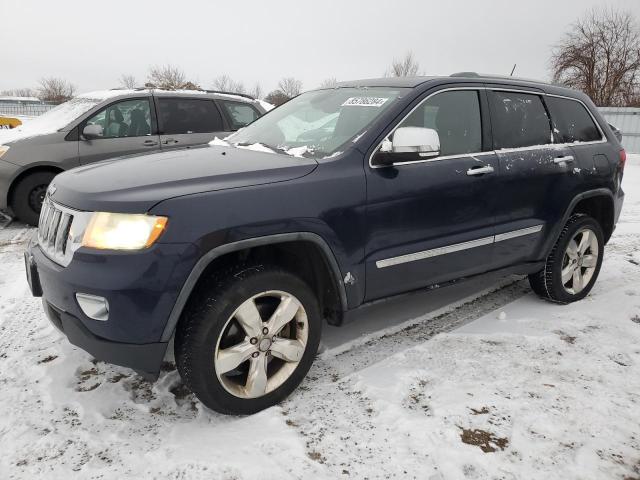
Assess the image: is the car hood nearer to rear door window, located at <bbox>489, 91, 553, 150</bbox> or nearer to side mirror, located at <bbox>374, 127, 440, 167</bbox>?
side mirror, located at <bbox>374, 127, 440, 167</bbox>

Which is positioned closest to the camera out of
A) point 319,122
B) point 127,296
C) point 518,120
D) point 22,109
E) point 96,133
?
point 127,296

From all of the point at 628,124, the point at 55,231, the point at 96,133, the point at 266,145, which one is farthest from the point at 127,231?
the point at 628,124

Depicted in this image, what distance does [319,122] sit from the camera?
126 inches

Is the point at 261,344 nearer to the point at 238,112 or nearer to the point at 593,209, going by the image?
the point at 593,209

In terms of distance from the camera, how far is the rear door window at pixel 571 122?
383cm

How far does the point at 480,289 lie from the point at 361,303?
1970 millimetres

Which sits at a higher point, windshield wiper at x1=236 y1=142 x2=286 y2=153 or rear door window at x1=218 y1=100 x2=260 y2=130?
rear door window at x1=218 y1=100 x2=260 y2=130

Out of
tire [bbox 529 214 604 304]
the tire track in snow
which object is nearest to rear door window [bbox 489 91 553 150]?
tire [bbox 529 214 604 304]

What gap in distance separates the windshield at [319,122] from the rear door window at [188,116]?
3170mm

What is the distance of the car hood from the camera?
2176 millimetres

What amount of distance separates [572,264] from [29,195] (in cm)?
606

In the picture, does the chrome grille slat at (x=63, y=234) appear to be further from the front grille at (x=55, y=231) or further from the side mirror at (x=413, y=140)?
the side mirror at (x=413, y=140)

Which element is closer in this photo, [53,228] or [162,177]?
[162,177]

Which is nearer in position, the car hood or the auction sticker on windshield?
the car hood
